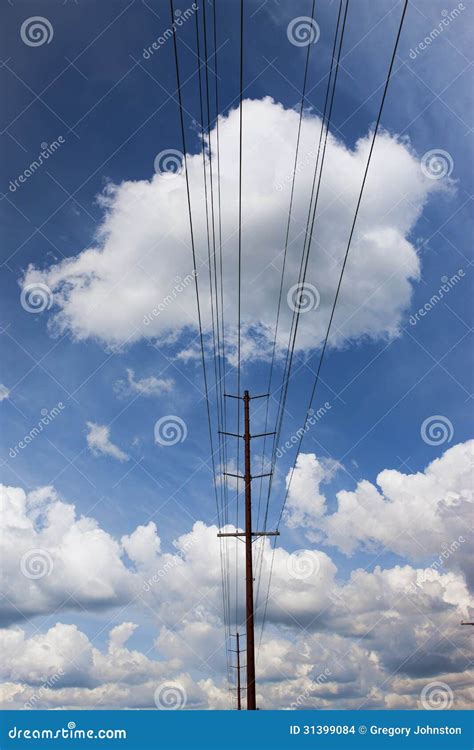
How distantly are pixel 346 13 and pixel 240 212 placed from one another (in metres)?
3.13

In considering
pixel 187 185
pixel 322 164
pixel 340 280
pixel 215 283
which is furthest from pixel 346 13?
pixel 215 283

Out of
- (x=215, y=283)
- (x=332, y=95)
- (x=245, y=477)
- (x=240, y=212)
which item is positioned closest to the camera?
(x=332, y=95)

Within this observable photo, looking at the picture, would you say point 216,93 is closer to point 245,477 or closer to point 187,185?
point 187,185

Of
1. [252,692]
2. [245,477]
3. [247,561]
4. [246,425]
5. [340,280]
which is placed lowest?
[252,692]

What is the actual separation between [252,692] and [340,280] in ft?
46.2

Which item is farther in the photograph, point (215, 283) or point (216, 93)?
point (215, 283)

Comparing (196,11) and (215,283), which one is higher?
(215,283)

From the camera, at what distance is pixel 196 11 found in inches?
277

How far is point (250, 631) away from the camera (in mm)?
20031

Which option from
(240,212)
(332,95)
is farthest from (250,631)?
(332,95)

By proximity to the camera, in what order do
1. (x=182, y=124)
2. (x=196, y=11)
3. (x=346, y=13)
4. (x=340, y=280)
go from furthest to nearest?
(x=340, y=280), (x=182, y=124), (x=346, y=13), (x=196, y=11)

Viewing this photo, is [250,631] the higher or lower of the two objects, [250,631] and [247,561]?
the lower

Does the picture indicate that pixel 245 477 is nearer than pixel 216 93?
No

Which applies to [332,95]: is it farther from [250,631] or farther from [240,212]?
[250,631]
